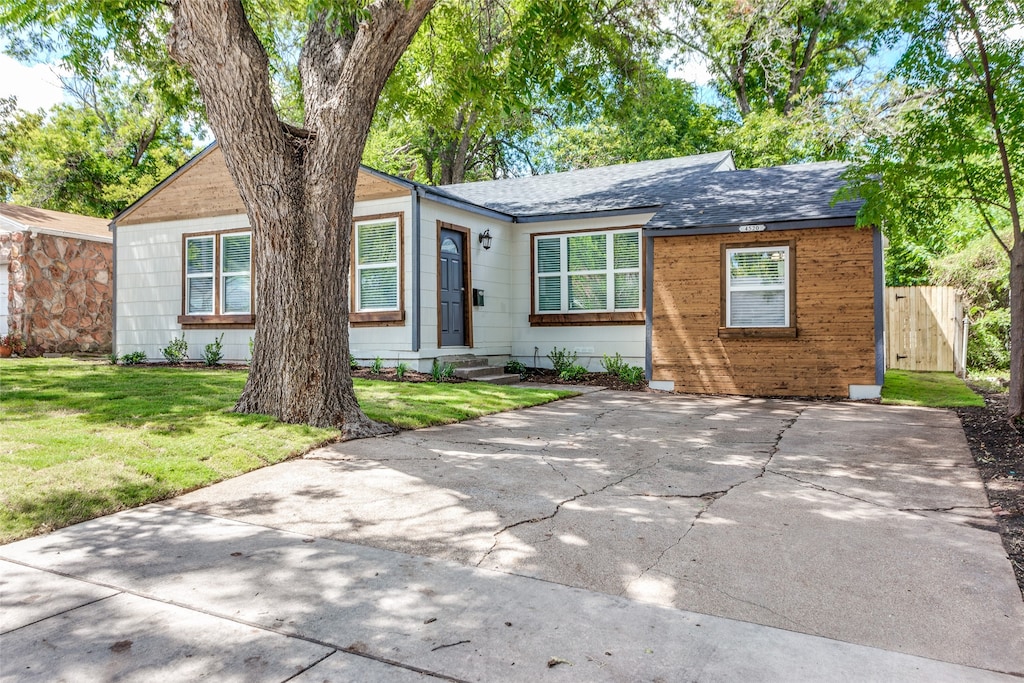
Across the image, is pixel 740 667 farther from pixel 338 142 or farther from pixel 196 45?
pixel 196 45

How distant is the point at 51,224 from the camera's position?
52.6ft

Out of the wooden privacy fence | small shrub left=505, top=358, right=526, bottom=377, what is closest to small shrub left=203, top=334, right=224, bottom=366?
small shrub left=505, top=358, right=526, bottom=377

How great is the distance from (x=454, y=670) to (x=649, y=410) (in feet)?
21.9

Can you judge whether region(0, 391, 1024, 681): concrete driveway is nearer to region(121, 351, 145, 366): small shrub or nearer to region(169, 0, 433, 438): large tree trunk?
region(169, 0, 433, 438): large tree trunk

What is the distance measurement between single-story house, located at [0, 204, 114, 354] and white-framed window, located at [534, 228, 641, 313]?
9888 mm

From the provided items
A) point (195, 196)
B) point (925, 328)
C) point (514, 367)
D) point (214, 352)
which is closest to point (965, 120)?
point (514, 367)

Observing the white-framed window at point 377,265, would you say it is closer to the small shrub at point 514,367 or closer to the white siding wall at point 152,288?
the small shrub at point 514,367

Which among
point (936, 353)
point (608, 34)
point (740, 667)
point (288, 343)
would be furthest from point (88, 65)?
point (936, 353)

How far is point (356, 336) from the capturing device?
478 inches

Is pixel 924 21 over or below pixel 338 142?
over

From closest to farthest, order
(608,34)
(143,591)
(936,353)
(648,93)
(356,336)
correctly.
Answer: (143,591) < (608,34) < (648,93) < (356,336) < (936,353)

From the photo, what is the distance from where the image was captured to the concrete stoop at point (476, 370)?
11.9 m

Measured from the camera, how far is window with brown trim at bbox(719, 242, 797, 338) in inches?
400

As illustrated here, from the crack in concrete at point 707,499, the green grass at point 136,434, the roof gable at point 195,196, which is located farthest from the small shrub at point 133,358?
the crack in concrete at point 707,499
